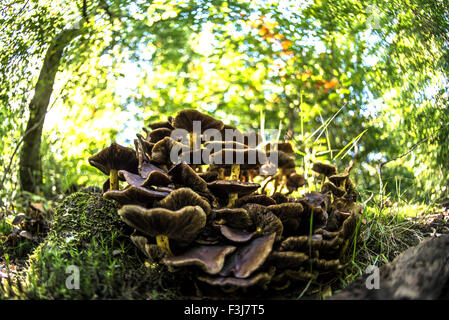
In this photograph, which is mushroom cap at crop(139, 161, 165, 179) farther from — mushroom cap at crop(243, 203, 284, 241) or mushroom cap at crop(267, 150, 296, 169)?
mushroom cap at crop(267, 150, 296, 169)

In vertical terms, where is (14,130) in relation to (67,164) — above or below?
above

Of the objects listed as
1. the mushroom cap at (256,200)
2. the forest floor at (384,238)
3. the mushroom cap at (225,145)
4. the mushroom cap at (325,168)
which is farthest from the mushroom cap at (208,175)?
the forest floor at (384,238)

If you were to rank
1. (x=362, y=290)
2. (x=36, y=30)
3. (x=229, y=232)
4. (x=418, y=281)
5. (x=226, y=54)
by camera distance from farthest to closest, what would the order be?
(x=226, y=54), (x=36, y=30), (x=229, y=232), (x=362, y=290), (x=418, y=281)

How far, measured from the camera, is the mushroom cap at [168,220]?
6.16 feet

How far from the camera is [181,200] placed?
212 centimetres

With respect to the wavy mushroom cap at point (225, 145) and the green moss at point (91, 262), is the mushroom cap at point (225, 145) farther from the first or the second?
the green moss at point (91, 262)

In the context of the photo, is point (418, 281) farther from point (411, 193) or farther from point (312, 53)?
point (312, 53)

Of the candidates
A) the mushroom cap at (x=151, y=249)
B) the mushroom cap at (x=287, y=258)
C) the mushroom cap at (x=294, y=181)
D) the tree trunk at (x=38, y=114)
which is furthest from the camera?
the tree trunk at (x=38, y=114)

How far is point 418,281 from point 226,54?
6.59m

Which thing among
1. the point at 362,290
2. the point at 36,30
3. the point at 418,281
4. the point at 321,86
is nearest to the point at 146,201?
the point at 362,290

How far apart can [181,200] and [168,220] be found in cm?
23

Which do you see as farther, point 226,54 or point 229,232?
point 226,54

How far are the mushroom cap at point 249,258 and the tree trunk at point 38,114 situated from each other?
340 cm

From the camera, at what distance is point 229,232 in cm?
216
